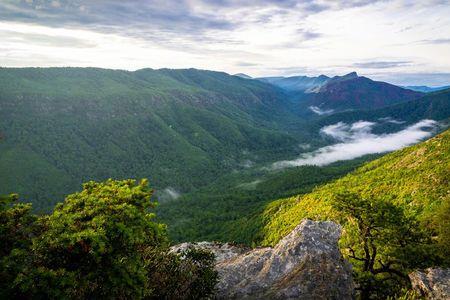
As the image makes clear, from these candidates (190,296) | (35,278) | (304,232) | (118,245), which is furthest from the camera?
(304,232)

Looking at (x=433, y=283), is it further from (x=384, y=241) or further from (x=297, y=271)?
A: (x=297, y=271)

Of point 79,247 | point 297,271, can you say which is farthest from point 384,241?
point 79,247

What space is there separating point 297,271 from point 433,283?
12.9 m

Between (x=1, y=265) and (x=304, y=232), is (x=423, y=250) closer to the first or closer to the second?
(x=304, y=232)

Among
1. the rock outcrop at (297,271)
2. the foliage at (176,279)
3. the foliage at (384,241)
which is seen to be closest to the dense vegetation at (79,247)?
the foliage at (176,279)

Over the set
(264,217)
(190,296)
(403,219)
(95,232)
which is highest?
(95,232)

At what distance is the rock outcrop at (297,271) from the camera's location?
109 ft

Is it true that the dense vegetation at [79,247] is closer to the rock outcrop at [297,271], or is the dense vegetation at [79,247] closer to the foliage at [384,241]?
the rock outcrop at [297,271]

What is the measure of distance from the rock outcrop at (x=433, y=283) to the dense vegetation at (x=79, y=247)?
962 inches

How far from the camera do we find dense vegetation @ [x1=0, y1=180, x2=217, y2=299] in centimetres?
2264

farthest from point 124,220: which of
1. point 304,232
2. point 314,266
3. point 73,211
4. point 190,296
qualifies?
point 304,232

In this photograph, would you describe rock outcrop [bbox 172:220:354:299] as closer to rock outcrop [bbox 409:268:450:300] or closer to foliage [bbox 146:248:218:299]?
foliage [bbox 146:248:218:299]

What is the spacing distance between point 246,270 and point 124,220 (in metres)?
23.5

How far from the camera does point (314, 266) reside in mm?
36312
